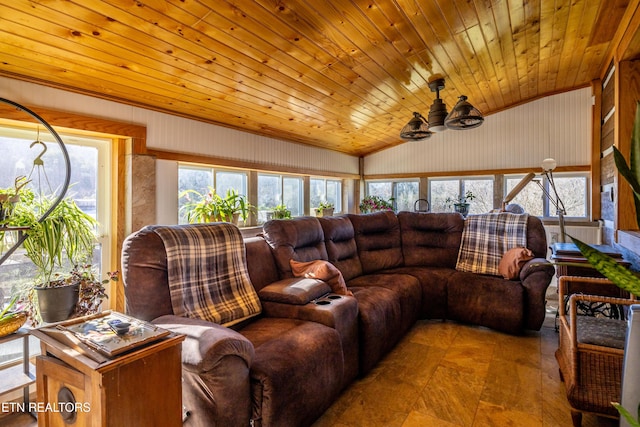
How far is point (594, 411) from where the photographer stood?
5.79 feet

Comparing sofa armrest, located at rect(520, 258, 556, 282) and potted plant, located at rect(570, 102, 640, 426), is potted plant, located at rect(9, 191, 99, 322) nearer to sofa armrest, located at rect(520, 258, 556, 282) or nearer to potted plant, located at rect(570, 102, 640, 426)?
potted plant, located at rect(570, 102, 640, 426)

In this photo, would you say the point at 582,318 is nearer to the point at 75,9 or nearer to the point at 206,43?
the point at 206,43

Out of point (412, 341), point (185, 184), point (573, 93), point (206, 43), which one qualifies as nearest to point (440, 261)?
point (412, 341)

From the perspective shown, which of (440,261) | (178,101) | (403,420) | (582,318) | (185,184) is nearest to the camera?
(403,420)

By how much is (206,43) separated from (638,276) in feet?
8.30

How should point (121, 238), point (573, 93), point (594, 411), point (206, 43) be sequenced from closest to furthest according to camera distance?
1. point (594, 411)
2. point (206, 43)
3. point (121, 238)
4. point (573, 93)

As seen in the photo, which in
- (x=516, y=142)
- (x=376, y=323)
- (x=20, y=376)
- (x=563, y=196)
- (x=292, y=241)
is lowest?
(x=20, y=376)

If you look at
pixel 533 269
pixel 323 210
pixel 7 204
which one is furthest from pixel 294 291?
pixel 323 210

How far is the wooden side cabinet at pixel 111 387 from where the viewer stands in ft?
3.76

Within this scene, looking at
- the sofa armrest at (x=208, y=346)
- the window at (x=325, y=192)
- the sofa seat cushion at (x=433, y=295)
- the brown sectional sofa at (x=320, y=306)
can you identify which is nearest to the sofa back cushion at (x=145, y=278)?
the brown sectional sofa at (x=320, y=306)

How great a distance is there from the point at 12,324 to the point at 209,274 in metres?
1.05

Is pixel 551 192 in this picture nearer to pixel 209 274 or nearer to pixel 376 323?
pixel 376 323

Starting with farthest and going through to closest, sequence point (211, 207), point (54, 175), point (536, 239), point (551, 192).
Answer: point (551, 192), point (211, 207), point (536, 239), point (54, 175)

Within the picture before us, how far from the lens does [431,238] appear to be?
402 cm
